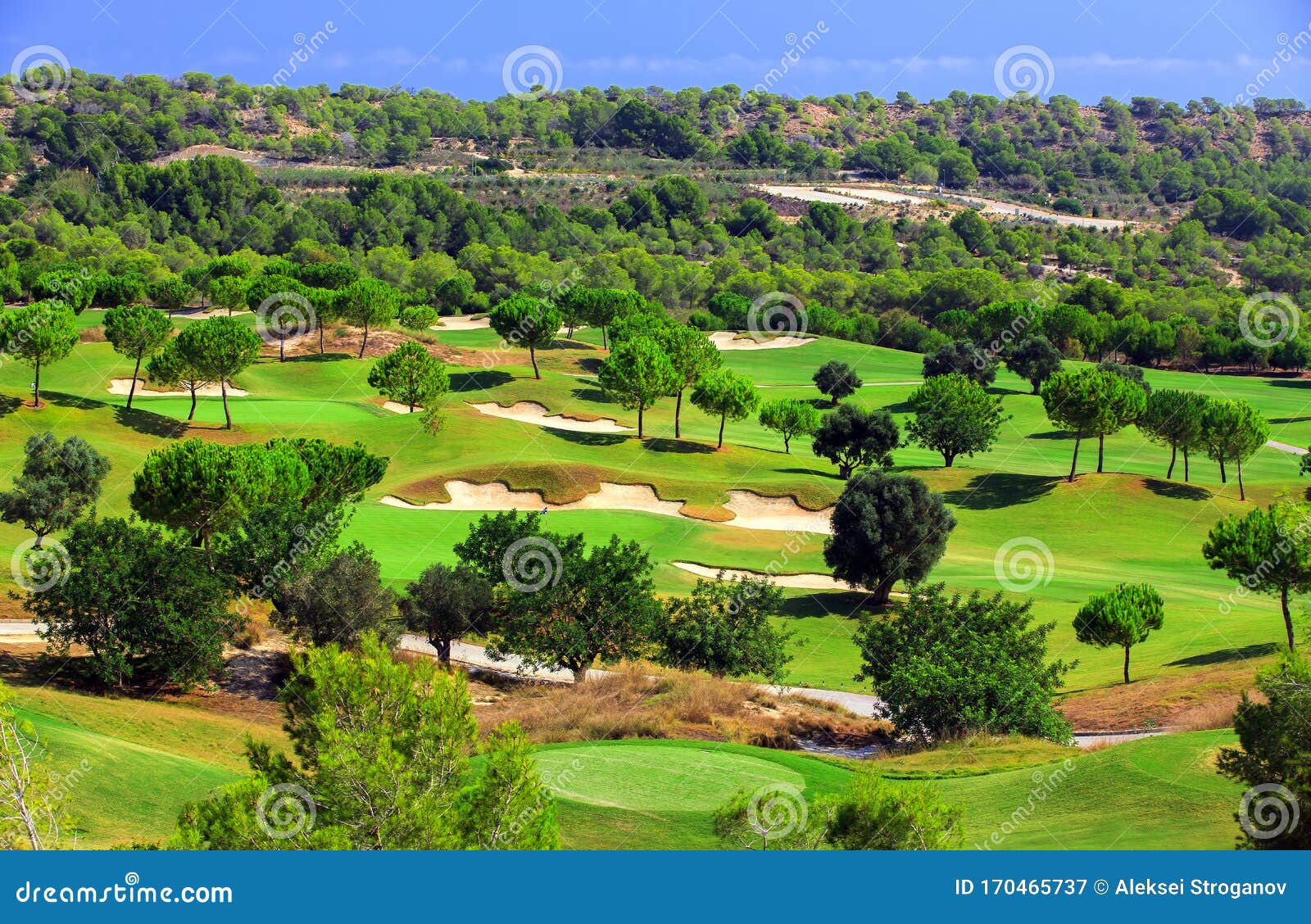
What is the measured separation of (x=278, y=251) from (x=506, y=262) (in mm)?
39008

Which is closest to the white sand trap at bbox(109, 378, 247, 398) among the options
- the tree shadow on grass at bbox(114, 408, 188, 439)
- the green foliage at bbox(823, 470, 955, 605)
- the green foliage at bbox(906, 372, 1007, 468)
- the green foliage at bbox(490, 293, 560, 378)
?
the tree shadow on grass at bbox(114, 408, 188, 439)

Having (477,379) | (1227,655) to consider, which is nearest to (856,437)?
(1227,655)

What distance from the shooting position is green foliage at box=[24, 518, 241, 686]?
35.6 meters

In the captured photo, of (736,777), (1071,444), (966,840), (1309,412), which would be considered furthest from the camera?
(1309,412)

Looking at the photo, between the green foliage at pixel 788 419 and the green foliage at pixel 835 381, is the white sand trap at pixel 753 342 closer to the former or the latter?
the green foliage at pixel 835 381

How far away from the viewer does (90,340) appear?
101188mm

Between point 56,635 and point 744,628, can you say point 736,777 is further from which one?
point 56,635

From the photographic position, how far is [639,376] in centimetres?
8506

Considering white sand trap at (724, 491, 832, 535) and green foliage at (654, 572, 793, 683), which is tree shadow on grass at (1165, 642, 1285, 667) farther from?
white sand trap at (724, 491, 832, 535)

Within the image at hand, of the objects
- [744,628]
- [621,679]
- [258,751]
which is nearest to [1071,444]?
[744,628]

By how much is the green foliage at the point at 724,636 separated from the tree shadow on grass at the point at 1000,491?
31.1 metres

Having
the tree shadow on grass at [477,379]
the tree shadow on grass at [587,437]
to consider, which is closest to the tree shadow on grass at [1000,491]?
the tree shadow on grass at [587,437]

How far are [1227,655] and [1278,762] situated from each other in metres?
23.0

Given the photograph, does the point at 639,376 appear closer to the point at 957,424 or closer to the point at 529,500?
the point at 529,500
